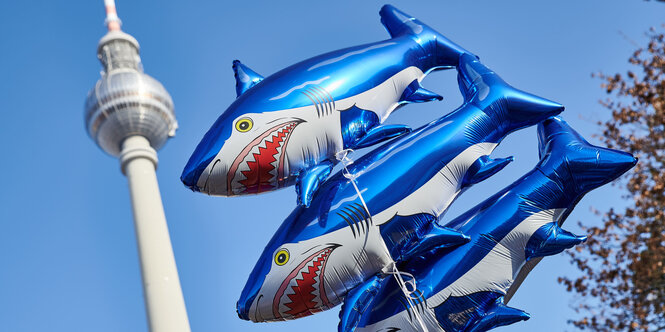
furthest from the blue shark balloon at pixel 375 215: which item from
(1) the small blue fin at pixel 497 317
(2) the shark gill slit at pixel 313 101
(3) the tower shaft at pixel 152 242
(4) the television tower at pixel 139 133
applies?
(4) the television tower at pixel 139 133

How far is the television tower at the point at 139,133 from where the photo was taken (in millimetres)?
17078

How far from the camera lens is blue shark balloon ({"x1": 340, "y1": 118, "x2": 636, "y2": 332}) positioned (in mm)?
5508

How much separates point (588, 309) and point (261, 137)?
8.15 m

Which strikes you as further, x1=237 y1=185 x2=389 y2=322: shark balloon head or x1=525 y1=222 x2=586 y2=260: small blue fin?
x1=525 y1=222 x2=586 y2=260: small blue fin

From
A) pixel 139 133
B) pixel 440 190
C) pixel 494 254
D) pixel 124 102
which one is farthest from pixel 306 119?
pixel 139 133

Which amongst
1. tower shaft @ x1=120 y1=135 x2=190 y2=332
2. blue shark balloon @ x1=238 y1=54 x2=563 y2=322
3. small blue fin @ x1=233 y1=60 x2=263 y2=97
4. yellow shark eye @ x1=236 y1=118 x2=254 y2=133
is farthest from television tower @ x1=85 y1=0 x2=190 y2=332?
yellow shark eye @ x1=236 y1=118 x2=254 y2=133

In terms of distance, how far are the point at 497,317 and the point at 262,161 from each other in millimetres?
1933

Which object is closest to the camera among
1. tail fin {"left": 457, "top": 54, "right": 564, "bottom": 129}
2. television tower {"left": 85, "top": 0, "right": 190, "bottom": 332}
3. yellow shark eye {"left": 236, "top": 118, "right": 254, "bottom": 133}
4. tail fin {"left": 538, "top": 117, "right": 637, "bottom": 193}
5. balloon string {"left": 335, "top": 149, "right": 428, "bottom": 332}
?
yellow shark eye {"left": 236, "top": 118, "right": 254, "bottom": 133}

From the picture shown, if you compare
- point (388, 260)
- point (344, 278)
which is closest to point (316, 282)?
point (344, 278)

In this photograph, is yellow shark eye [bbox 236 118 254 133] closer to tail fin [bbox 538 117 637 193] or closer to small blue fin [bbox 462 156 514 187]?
small blue fin [bbox 462 156 514 187]

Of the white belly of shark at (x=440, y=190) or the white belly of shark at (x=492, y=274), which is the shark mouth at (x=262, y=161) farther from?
the white belly of shark at (x=492, y=274)

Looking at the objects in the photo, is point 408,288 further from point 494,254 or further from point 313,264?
point 313,264

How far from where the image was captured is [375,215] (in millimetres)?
5277

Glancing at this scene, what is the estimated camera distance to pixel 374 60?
5828mm
